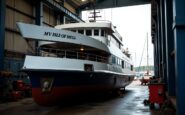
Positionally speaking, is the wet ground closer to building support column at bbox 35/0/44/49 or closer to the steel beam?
building support column at bbox 35/0/44/49

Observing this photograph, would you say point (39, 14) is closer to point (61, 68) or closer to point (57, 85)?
point (61, 68)

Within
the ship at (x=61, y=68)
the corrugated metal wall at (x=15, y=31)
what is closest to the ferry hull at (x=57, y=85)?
the ship at (x=61, y=68)

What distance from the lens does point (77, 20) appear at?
2509cm

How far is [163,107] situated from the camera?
29.4 ft

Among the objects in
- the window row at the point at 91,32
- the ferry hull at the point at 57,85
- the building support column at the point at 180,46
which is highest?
the window row at the point at 91,32

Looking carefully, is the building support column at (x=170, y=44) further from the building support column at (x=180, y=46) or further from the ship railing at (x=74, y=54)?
the ship railing at (x=74, y=54)

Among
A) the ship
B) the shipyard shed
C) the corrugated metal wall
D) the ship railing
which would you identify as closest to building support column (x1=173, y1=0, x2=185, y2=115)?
the shipyard shed

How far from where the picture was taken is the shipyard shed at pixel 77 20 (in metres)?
5.84

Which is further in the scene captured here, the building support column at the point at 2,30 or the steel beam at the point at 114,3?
the steel beam at the point at 114,3

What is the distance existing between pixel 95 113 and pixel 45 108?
8.18 ft

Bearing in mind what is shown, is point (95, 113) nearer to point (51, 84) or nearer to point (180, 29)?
point (51, 84)

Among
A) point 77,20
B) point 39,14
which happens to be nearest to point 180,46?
point 39,14

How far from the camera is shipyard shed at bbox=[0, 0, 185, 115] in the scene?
5840mm

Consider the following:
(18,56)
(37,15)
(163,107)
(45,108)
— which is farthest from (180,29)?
(37,15)
